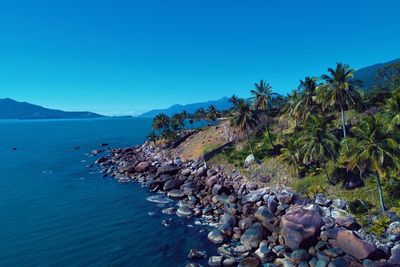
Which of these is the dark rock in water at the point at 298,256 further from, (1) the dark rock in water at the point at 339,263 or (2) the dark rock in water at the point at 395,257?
(2) the dark rock in water at the point at 395,257

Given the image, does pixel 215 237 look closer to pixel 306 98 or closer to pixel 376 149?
pixel 376 149

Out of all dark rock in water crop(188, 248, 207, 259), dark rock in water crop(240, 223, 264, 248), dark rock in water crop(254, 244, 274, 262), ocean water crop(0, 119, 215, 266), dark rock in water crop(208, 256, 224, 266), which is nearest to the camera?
dark rock in water crop(208, 256, 224, 266)

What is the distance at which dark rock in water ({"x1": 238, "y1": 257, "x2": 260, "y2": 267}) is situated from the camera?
33.5 m

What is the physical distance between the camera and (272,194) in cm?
5062

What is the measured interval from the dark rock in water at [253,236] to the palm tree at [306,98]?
33109mm

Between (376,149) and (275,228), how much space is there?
1632cm

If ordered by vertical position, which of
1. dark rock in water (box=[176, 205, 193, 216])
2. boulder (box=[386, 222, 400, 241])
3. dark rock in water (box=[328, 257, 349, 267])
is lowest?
dark rock in water (box=[328, 257, 349, 267])

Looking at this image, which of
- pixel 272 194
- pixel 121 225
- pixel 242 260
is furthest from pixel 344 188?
pixel 121 225

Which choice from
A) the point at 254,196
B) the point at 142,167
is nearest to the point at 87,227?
the point at 254,196

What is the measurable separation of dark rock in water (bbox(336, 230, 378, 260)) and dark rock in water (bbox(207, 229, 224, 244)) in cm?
1440

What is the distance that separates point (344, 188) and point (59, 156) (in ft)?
341

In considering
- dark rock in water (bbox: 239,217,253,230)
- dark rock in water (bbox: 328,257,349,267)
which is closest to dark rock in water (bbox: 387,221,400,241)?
dark rock in water (bbox: 328,257,349,267)

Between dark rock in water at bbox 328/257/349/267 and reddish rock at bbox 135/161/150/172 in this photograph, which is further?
reddish rock at bbox 135/161/150/172

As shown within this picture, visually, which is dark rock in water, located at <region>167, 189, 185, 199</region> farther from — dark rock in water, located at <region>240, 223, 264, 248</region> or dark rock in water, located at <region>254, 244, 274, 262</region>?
dark rock in water, located at <region>254, 244, 274, 262</region>
